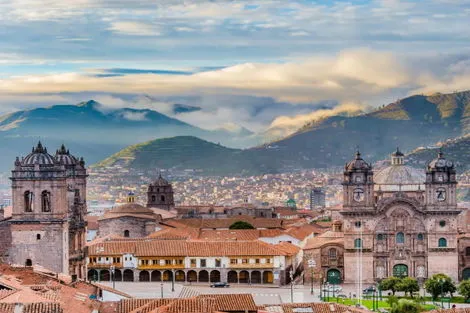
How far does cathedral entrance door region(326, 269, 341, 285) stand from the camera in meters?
106

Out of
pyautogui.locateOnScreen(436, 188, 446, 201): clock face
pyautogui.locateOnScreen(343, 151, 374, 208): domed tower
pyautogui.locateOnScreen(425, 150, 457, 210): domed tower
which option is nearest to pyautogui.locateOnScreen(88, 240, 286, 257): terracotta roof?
pyautogui.locateOnScreen(343, 151, 374, 208): domed tower

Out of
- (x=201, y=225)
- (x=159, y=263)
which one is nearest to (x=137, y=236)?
(x=201, y=225)

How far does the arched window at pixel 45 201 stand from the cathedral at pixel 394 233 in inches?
1106

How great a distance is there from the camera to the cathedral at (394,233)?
10656cm

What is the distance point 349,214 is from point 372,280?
208 inches

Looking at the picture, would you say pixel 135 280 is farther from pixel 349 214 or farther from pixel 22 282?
pixel 22 282

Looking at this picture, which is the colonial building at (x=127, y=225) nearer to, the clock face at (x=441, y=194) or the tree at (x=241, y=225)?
the tree at (x=241, y=225)

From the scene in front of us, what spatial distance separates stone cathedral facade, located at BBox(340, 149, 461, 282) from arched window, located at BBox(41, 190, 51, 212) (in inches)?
1167

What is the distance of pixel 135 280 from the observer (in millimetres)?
108688

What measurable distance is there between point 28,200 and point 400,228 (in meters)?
33.9

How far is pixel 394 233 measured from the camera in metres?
107

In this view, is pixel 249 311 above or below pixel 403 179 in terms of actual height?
below

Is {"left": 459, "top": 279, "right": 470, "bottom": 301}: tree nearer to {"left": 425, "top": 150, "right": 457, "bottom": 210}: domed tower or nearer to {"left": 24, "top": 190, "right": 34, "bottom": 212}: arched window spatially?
{"left": 425, "top": 150, "right": 457, "bottom": 210}: domed tower

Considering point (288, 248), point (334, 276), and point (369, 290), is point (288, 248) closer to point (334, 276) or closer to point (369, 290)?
point (334, 276)
